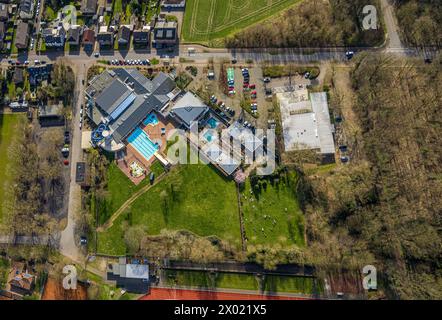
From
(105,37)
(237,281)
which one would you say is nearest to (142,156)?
(105,37)

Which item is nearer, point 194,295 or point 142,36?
point 194,295

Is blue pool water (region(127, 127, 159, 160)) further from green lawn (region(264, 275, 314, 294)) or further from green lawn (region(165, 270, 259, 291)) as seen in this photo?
green lawn (region(264, 275, 314, 294))

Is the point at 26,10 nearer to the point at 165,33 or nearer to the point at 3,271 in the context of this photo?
the point at 165,33

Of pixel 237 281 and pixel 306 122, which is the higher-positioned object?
pixel 306 122

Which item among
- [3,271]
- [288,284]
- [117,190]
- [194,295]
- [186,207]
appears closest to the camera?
[288,284]

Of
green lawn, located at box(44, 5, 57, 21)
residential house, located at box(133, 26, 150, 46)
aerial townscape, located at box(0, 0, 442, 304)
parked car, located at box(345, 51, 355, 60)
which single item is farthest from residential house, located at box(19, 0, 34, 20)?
parked car, located at box(345, 51, 355, 60)

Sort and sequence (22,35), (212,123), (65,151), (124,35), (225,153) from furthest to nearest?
(22,35) < (124,35) < (65,151) < (212,123) < (225,153)
